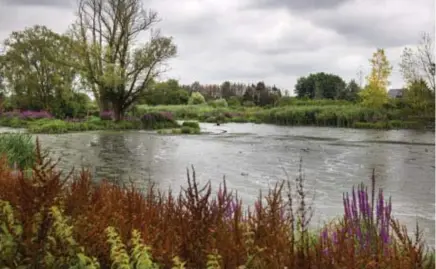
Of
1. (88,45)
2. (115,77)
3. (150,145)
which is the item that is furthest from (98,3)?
(150,145)

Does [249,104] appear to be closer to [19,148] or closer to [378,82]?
[378,82]

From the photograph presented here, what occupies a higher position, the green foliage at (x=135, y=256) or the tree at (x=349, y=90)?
the tree at (x=349, y=90)

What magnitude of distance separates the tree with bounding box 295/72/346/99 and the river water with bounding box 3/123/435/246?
52194mm

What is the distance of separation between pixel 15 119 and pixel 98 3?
10.2 m

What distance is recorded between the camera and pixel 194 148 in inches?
744

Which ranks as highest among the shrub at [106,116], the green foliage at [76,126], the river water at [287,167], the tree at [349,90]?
the tree at [349,90]

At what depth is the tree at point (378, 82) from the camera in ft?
133

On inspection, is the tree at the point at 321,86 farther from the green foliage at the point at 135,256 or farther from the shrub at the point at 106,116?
the green foliage at the point at 135,256

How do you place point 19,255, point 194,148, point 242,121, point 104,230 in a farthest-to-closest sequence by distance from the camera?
point 242,121, point 194,148, point 104,230, point 19,255

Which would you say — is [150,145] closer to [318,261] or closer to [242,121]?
[318,261]

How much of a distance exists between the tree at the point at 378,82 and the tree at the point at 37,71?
25.3 meters

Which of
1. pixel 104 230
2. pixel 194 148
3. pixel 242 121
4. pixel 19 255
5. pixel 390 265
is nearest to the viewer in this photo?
pixel 390 265

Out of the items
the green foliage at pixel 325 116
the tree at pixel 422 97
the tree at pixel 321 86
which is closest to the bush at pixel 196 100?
the tree at pixel 321 86

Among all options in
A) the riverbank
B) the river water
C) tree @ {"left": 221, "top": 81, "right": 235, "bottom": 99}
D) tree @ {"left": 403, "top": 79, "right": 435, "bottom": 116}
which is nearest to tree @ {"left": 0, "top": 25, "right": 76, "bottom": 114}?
the riverbank
